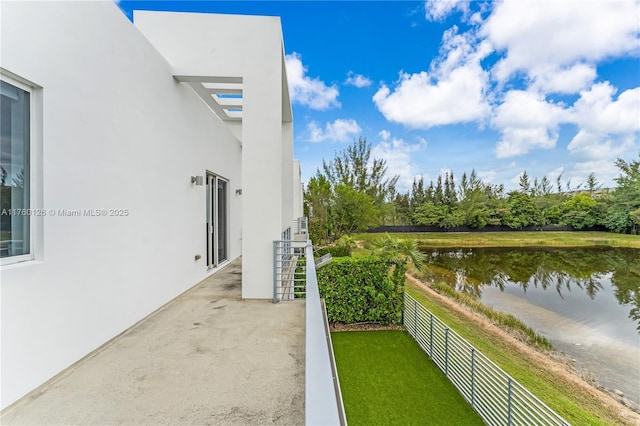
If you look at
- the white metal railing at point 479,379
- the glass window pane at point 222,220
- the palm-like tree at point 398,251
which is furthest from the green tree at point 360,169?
the white metal railing at point 479,379

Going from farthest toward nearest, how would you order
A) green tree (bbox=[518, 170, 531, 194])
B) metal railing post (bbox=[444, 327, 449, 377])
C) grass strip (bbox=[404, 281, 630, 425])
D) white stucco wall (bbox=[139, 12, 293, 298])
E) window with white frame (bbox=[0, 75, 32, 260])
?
green tree (bbox=[518, 170, 531, 194]) < metal railing post (bbox=[444, 327, 449, 377]) < white stucco wall (bbox=[139, 12, 293, 298]) < grass strip (bbox=[404, 281, 630, 425]) < window with white frame (bbox=[0, 75, 32, 260])

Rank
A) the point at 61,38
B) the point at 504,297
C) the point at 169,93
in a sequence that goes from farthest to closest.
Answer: the point at 504,297
the point at 169,93
the point at 61,38

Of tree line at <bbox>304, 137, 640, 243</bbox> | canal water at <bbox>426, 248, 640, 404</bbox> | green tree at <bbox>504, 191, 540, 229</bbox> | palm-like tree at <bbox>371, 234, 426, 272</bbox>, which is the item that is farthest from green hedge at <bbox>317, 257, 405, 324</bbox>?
green tree at <bbox>504, 191, 540, 229</bbox>

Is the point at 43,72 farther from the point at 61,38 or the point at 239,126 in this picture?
the point at 239,126

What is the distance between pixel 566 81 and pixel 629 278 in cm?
1354

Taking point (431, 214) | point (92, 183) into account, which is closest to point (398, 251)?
point (92, 183)

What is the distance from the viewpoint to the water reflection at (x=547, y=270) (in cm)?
1211

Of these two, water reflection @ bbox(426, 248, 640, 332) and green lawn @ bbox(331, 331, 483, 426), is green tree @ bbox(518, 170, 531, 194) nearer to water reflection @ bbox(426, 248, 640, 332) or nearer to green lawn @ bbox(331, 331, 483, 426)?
water reflection @ bbox(426, 248, 640, 332)

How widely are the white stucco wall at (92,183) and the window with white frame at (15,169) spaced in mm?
92

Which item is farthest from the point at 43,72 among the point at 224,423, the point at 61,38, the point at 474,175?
the point at 474,175

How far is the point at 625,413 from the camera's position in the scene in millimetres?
4539

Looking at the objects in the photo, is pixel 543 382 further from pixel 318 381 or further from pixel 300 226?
pixel 300 226

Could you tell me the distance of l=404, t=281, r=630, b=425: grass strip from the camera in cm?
437

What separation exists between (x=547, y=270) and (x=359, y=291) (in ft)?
47.2
